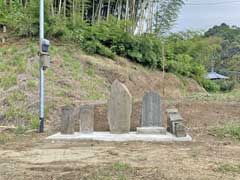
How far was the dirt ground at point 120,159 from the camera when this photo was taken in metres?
4.54

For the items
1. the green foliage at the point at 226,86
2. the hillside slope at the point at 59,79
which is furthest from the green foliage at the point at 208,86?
the hillside slope at the point at 59,79

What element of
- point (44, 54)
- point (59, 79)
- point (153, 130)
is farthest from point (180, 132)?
point (59, 79)

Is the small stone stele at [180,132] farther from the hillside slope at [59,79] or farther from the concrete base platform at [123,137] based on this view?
the hillside slope at [59,79]

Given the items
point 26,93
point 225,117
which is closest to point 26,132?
point 26,93

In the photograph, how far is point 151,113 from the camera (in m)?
7.56

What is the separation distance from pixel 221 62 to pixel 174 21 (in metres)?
15.7

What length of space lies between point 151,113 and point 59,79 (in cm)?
490

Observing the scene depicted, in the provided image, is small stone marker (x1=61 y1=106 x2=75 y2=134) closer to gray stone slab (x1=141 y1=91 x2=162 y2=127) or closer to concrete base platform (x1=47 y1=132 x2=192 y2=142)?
concrete base platform (x1=47 y1=132 x2=192 y2=142)

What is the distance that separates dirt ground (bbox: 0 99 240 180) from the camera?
14.9 feet

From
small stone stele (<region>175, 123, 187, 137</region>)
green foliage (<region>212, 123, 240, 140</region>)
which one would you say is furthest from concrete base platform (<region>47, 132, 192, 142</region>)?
green foliage (<region>212, 123, 240, 140</region>)

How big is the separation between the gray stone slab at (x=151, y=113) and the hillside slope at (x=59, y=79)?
2.40m

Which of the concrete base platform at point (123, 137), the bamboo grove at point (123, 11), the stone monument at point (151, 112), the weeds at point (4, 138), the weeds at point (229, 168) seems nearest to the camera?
the weeds at point (229, 168)

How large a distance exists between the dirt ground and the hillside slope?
2.00 metres

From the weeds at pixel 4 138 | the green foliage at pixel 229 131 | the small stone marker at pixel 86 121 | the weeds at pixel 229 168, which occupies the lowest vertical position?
the weeds at pixel 4 138
